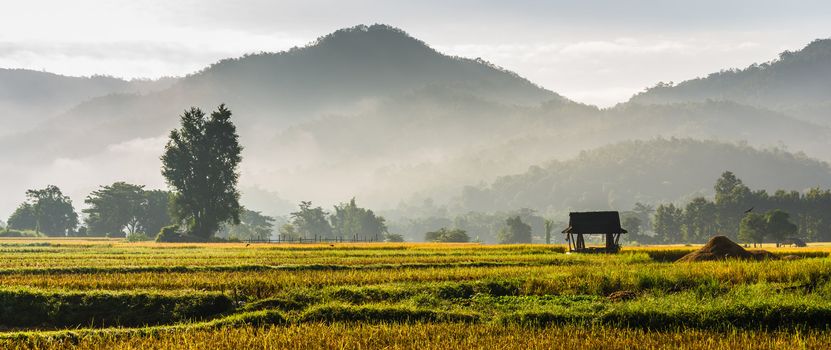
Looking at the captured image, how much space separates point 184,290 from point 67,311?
161 inches

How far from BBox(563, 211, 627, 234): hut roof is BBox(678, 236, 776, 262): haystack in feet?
52.9

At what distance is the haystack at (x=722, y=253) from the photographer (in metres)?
42.4

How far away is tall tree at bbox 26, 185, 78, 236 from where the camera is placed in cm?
15788

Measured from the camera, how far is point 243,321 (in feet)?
Answer: 65.7

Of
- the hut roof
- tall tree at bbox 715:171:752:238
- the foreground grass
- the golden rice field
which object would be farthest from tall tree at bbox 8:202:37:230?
tall tree at bbox 715:171:752:238

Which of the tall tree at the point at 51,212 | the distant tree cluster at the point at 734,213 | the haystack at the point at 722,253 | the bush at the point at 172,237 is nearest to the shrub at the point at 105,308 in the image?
the haystack at the point at 722,253

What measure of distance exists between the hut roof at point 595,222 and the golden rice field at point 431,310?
26.7m

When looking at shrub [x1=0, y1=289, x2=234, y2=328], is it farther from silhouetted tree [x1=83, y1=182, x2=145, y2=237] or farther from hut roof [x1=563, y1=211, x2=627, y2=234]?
silhouetted tree [x1=83, y1=182, x2=145, y2=237]

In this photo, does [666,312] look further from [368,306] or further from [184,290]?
[184,290]

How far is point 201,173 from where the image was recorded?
103m

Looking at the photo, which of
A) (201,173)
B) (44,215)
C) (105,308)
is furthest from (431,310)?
(44,215)

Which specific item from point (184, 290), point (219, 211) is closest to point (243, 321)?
point (184, 290)

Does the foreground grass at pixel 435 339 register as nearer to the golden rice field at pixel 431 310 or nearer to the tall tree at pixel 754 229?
the golden rice field at pixel 431 310

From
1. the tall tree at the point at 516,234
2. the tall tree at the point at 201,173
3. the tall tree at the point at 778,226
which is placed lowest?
the tall tree at the point at 516,234
